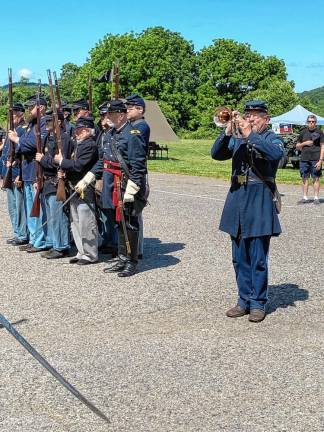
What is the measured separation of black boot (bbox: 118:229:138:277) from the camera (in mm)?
8117

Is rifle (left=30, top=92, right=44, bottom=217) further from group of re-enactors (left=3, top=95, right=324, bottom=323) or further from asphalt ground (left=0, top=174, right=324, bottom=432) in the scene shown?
asphalt ground (left=0, top=174, right=324, bottom=432)

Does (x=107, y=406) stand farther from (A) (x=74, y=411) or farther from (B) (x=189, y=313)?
(B) (x=189, y=313)

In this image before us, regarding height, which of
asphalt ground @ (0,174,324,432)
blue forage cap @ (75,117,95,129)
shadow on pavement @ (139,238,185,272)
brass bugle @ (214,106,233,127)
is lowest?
shadow on pavement @ (139,238,185,272)

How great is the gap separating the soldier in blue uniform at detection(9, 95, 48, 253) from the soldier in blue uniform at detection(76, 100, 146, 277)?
1.48 m

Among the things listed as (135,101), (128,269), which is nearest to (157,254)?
(128,269)

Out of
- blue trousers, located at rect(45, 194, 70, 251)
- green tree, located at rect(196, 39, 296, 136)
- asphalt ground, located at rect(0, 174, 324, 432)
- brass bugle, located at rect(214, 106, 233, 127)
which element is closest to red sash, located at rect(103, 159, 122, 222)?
asphalt ground, located at rect(0, 174, 324, 432)

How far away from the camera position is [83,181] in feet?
28.0

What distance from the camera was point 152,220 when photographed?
12.7 meters

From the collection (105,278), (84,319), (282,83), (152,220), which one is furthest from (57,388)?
(282,83)

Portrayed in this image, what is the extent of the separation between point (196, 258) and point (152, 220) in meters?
3.65

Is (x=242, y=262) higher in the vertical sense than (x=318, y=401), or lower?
higher

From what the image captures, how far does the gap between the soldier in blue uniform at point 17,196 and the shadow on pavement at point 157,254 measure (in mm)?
1772

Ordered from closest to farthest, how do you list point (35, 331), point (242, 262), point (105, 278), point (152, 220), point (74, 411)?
1. point (74, 411)
2. point (35, 331)
3. point (242, 262)
4. point (105, 278)
5. point (152, 220)

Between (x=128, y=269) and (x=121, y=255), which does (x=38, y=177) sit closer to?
(x=121, y=255)
